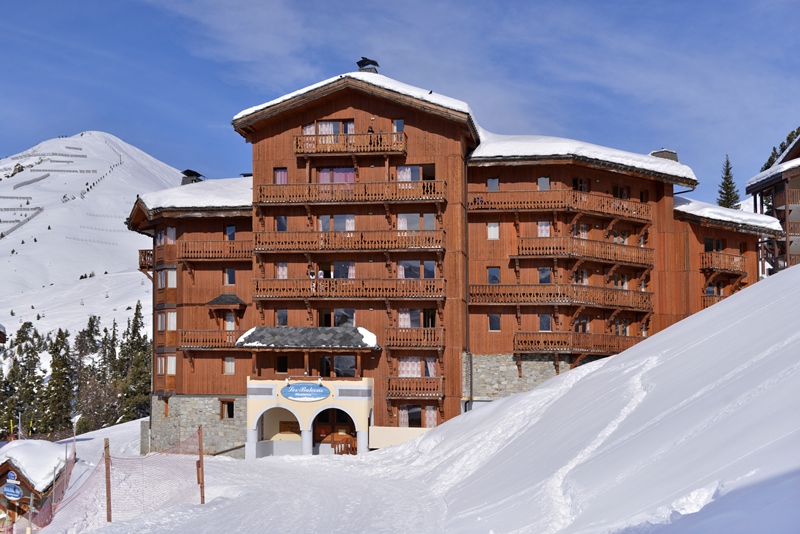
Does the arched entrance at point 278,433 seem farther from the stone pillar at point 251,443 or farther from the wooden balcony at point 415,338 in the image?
the wooden balcony at point 415,338

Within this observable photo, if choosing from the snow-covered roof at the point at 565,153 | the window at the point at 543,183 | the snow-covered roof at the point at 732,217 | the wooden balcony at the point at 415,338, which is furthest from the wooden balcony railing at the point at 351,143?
the snow-covered roof at the point at 732,217

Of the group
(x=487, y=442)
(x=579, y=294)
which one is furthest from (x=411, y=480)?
(x=579, y=294)

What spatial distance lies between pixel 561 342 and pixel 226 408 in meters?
18.7

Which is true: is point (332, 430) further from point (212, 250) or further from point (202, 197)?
point (202, 197)

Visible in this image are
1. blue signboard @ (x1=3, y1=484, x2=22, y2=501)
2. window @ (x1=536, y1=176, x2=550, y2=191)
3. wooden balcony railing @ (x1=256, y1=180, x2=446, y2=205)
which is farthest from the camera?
window @ (x1=536, y1=176, x2=550, y2=191)

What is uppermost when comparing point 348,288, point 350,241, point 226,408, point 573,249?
point 350,241

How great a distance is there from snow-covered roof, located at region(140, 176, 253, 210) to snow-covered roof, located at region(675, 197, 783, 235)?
24.9m

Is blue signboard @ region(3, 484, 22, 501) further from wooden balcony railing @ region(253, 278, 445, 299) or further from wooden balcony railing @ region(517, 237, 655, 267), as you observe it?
wooden balcony railing @ region(517, 237, 655, 267)

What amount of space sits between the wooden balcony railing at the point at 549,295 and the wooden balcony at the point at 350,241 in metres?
4.06

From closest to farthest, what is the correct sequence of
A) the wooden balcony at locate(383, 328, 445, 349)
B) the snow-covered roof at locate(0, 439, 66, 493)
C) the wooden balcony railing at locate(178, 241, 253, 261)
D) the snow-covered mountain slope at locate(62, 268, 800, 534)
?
the snow-covered mountain slope at locate(62, 268, 800, 534), the snow-covered roof at locate(0, 439, 66, 493), the wooden balcony at locate(383, 328, 445, 349), the wooden balcony railing at locate(178, 241, 253, 261)

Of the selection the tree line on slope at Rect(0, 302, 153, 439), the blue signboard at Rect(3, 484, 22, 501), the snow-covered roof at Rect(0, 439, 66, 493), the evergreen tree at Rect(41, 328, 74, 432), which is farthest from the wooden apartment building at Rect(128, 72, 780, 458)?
the evergreen tree at Rect(41, 328, 74, 432)

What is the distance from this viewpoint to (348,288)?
43.5 metres

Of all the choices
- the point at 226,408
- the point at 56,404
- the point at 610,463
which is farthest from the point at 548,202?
the point at 56,404

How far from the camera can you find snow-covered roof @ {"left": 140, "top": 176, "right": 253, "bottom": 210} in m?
46.5
